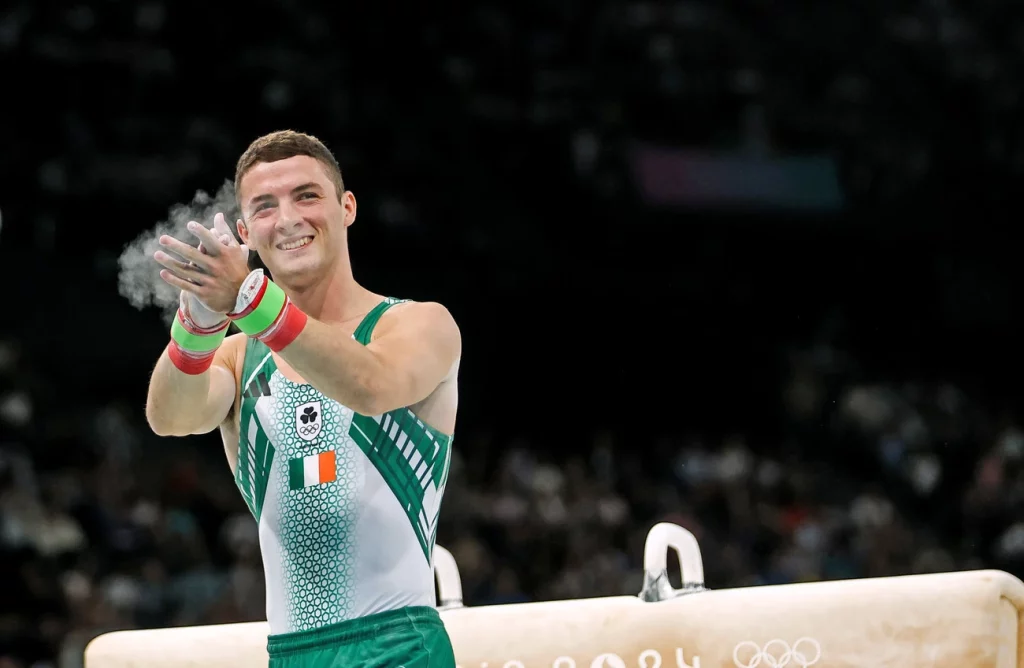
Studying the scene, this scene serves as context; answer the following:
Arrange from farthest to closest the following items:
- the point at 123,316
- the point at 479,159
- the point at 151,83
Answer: the point at 479,159
the point at 151,83
the point at 123,316

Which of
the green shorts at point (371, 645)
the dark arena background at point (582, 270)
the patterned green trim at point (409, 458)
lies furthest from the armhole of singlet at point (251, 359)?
the dark arena background at point (582, 270)

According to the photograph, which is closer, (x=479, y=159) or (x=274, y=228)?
(x=274, y=228)

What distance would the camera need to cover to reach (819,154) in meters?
13.3

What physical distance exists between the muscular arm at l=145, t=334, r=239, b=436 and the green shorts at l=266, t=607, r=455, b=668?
60cm

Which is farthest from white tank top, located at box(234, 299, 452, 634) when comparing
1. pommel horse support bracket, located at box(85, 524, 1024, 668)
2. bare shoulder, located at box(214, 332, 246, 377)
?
pommel horse support bracket, located at box(85, 524, 1024, 668)

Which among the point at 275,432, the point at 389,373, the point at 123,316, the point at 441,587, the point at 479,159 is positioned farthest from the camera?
the point at 479,159

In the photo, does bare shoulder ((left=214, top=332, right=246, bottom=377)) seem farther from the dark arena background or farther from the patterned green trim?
the dark arena background

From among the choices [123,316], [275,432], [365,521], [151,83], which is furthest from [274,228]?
[151,83]

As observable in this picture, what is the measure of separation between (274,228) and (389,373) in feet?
1.86

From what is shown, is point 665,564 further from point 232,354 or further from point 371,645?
point 232,354

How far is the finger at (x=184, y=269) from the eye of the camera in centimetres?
267

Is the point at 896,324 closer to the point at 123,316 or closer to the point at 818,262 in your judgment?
the point at 818,262

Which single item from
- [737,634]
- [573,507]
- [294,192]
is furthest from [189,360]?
[573,507]

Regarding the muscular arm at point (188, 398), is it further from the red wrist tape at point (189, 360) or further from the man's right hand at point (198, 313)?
the man's right hand at point (198, 313)
